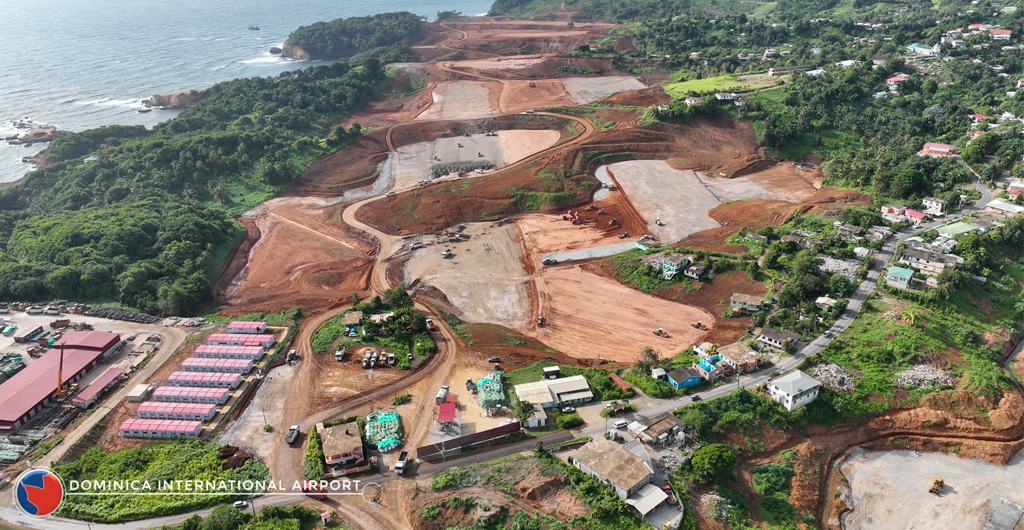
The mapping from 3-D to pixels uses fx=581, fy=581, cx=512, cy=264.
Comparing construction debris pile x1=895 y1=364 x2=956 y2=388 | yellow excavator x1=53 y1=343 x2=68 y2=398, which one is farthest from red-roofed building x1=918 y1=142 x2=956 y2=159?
yellow excavator x1=53 y1=343 x2=68 y2=398

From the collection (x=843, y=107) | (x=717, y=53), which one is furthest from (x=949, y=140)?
(x=717, y=53)

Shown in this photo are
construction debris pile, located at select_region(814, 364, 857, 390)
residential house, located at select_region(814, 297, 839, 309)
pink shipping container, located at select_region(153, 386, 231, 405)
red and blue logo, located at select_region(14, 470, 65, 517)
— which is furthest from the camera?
residential house, located at select_region(814, 297, 839, 309)

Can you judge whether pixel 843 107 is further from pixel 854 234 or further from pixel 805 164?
pixel 854 234

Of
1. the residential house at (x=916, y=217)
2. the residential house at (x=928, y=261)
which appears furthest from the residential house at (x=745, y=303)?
the residential house at (x=916, y=217)

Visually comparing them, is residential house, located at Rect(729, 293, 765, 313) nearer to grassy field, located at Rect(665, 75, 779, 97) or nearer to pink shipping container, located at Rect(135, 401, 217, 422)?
pink shipping container, located at Rect(135, 401, 217, 422)

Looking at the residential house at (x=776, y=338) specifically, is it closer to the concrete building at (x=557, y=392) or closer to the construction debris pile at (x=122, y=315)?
the concrete building at (x=557, y=392)
